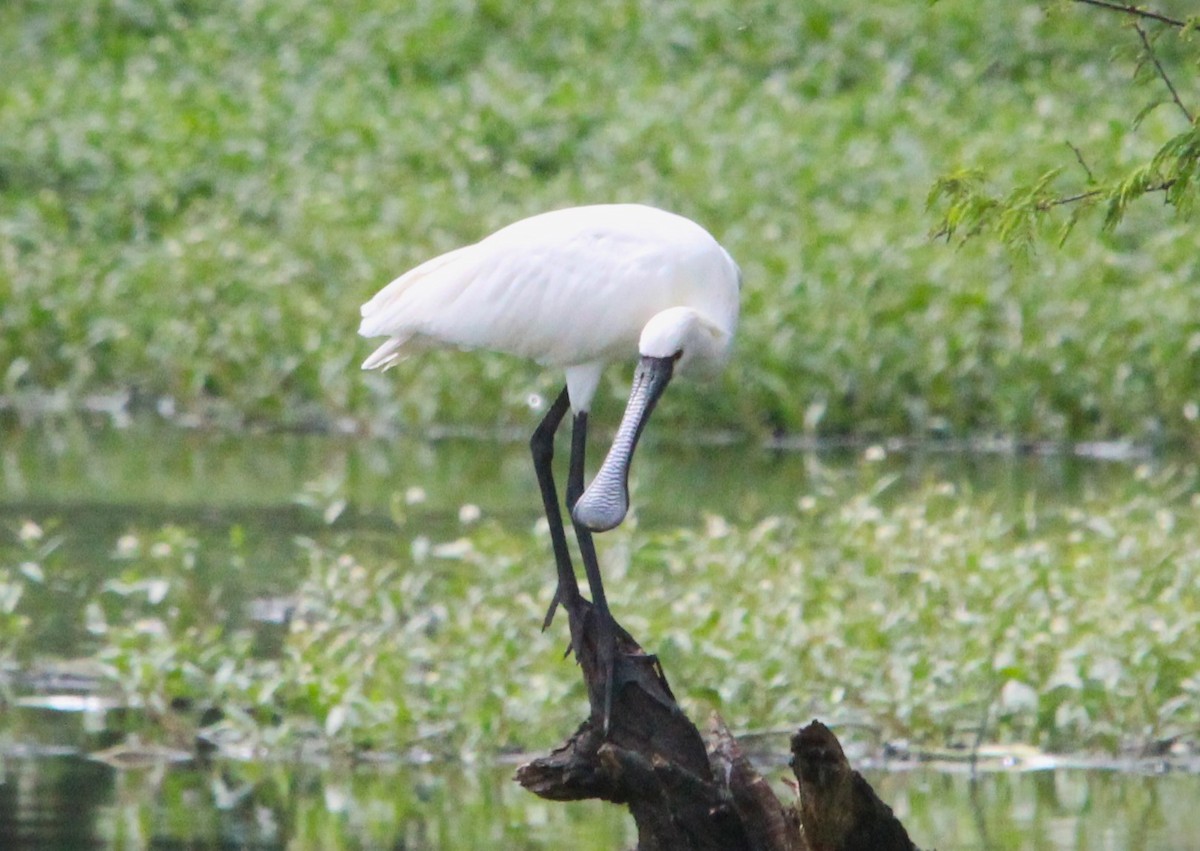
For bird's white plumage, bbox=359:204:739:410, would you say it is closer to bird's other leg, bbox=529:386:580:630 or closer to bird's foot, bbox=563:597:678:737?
bird's other leg, bbox=529:386:580:630

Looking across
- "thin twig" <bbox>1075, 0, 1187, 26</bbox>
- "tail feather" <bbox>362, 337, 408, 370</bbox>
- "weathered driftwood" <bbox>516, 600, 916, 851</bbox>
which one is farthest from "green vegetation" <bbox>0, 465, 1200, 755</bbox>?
"thin twig" <bbox>1075, 0, 1187, 26</bbox>

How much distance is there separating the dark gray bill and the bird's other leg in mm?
216

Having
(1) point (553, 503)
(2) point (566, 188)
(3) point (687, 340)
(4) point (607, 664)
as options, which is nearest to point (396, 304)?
(1) point (553, 503)

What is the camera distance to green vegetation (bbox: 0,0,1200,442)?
56.4ft

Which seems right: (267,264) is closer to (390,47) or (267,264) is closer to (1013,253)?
(390,47)

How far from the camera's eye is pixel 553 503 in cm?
707

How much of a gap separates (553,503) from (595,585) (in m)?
0.42

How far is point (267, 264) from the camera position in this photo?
19297 millimetres

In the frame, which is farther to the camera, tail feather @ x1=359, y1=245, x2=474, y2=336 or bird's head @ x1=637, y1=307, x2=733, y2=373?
tail feather @ x1=359, y1=245, x2=474, y2=336

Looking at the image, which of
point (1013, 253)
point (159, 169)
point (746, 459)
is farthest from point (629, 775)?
point (159, 169)

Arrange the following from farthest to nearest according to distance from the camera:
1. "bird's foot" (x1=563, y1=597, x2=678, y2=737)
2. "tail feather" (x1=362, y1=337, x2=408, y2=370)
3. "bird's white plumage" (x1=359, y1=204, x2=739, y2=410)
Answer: "tail feather" (x1=362, y1=337, x2=408, y2=370) < "bird's white plumage" (x1=359, y1=204, x2=739, y2=410) < "bird's foot" (x1=563, y1=597, x2=678, y2=737)

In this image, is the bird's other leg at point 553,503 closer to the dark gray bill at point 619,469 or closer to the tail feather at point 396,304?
the dark gray bill at point 619,469

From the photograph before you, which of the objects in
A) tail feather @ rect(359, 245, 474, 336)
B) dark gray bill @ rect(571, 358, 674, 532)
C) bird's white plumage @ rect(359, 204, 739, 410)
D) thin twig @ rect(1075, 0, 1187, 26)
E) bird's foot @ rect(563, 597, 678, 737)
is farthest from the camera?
tail feather @ rect(359, 245, 474, 336)

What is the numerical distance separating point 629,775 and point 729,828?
0.29m
